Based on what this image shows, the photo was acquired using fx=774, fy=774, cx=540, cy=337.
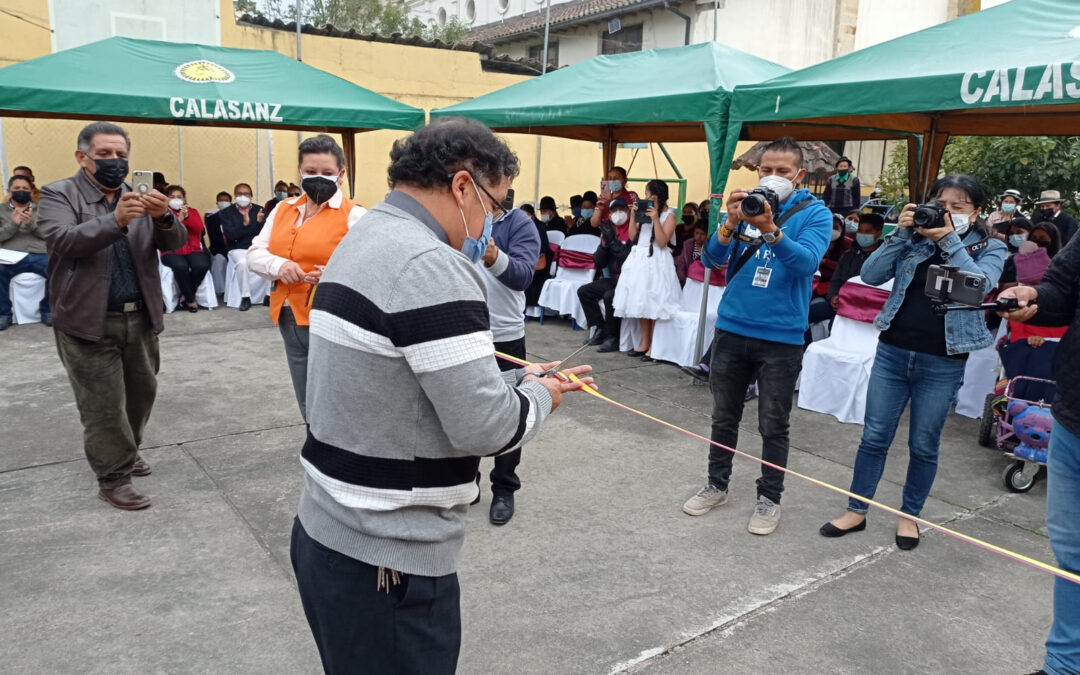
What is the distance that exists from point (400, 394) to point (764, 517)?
2.89 metres

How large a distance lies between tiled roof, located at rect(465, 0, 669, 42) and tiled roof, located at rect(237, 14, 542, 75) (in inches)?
173

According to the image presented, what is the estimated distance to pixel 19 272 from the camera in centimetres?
816

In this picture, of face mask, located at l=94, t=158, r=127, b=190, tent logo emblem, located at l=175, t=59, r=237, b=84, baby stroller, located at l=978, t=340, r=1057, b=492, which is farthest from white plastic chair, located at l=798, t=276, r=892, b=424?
tent logo emblem, located at l=175, t=59, r=237, b=84

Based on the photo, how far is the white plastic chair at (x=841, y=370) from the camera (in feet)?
18.8

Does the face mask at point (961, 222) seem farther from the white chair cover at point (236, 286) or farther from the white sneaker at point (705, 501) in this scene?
the white chair cover at point (236, 286)

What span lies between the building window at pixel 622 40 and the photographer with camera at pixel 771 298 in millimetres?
17389

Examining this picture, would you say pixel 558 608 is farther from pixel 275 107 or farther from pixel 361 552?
pixel 275 107

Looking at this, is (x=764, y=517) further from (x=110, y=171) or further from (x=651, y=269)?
(x=651, y=269)

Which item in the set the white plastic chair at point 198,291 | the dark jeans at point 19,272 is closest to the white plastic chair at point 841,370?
the white plastic chair at point 198,291

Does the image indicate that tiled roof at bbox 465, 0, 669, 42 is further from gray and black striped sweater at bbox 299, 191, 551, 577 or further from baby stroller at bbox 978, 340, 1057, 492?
gray and black striped sweater at bbox 299, 191, 551, 577

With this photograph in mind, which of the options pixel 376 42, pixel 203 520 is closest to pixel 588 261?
pixel 203 520

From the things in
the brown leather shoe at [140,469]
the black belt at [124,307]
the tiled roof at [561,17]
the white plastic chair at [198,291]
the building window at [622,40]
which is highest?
the tiled roof at [561,17]

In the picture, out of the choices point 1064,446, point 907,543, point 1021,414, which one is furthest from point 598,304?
point 1064,446

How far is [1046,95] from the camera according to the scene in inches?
167
